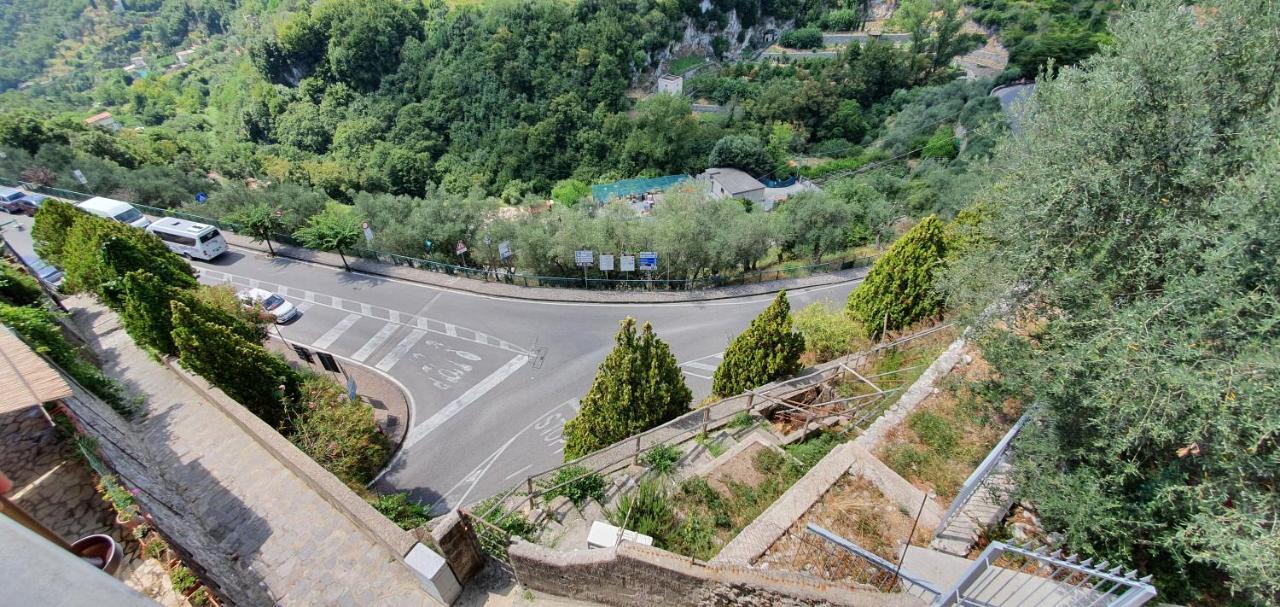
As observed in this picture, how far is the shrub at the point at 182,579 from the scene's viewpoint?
6.81 meters

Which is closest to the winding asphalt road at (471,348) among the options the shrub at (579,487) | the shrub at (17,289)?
the shrub at (579,487)

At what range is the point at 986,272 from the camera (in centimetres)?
900

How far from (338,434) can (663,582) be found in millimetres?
9082

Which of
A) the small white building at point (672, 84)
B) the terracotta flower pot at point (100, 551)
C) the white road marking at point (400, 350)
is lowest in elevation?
the white road marking at point (400, 350)

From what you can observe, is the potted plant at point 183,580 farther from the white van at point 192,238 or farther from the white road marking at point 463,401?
the white van at point 192,238

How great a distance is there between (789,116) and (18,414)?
70.2m

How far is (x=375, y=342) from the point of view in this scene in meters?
18.7

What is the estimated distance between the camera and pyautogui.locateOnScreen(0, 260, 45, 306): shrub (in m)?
13.9

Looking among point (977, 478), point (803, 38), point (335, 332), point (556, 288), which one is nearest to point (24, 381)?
point (335, 332)

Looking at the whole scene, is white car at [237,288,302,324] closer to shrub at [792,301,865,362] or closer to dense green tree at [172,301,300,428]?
dense green tree at [172,301,300,428]

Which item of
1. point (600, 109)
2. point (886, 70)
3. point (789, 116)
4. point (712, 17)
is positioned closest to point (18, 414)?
point (600, 109)

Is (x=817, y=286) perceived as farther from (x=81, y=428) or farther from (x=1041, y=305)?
(x=81, y=428)

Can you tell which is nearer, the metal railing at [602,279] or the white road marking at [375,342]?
Result: the white road marking at [375,342]

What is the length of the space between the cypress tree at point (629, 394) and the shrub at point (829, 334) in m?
5.06
